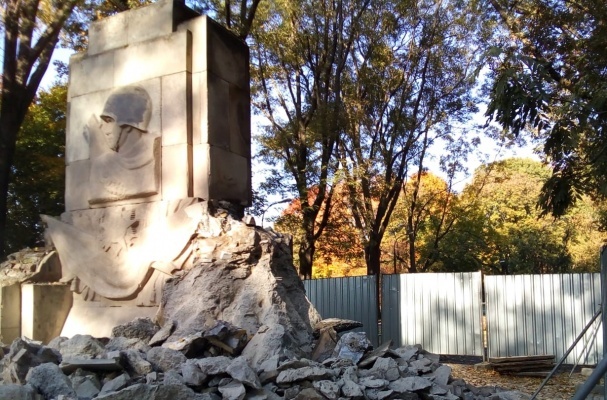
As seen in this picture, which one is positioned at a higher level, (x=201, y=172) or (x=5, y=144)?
(x=5, y=144)

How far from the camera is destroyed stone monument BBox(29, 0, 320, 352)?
6473 millimetres

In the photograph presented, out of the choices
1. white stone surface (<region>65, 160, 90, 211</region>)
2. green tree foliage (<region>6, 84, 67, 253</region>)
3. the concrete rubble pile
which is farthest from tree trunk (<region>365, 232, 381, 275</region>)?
the concrete rubble pile

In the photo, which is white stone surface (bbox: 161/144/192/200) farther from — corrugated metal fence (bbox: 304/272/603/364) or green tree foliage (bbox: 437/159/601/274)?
green tree foliage (bbox: 437/159/601/274)

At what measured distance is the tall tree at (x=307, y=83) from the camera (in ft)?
57.5

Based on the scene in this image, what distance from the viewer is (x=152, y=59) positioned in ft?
24.4

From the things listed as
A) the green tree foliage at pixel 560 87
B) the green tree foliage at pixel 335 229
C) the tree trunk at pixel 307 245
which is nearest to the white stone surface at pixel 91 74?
the green tree foliage at pixel 560 87

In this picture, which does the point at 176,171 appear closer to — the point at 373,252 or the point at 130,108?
the point at 130,108

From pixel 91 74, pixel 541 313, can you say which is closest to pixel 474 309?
pixel 541 313

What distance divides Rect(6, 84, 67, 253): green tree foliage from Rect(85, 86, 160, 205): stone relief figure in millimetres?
8362

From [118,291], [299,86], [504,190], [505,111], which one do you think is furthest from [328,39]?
[504,190]

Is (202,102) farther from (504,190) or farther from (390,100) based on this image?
(504,190)

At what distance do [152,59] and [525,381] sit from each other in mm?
8740

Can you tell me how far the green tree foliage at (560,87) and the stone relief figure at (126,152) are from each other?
432cm

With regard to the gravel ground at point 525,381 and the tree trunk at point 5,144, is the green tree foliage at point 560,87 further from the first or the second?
the tree trunk at point 5,144
